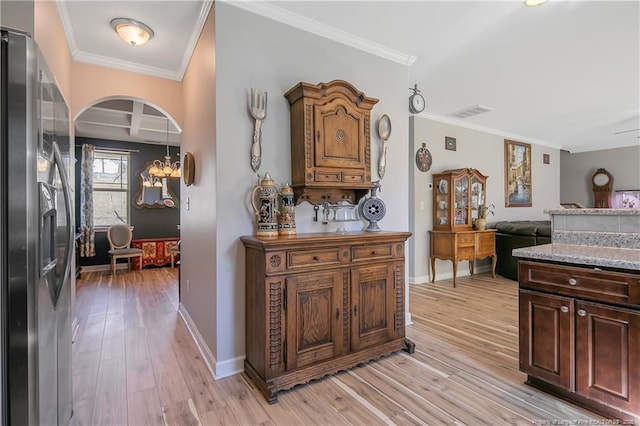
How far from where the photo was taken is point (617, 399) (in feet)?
5.80

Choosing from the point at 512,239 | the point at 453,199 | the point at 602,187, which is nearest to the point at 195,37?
the point at 453,199

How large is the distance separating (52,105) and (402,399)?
2.44 meters

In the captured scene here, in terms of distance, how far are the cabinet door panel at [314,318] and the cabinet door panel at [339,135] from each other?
880 mm

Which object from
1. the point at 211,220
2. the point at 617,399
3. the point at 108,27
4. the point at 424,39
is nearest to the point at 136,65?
the point at 108,27

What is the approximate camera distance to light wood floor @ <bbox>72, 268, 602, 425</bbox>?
1.88 metres

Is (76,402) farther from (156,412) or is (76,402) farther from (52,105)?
(52,105)

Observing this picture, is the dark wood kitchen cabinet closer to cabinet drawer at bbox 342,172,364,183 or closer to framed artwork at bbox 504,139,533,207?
cabinet drawer at bbox 342,172,364,183

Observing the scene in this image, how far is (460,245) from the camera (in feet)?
16.4

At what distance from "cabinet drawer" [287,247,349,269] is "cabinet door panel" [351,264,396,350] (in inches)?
7.1

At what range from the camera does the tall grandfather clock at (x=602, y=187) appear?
25.4 ft

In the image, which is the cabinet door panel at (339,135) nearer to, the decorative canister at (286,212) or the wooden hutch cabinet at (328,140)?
the wooden hutch cabinet at (328,140)

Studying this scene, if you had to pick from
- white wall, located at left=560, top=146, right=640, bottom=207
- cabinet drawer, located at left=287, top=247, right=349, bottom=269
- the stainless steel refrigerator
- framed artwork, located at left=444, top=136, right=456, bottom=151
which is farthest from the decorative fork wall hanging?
white wall, located at left=560, top=146, right=640, bottom=207

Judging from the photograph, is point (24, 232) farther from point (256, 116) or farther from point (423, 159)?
point (423, 159)

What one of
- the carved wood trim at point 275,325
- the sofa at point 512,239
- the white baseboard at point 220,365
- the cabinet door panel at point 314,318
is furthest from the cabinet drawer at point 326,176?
the sofa at point 512,239
